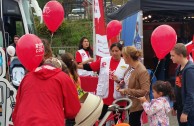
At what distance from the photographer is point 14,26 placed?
689 centimetres

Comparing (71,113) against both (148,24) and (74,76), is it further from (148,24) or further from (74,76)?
(148,24)

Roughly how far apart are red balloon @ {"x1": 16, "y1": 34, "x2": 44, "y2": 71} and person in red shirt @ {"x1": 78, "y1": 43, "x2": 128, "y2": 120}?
175 cm

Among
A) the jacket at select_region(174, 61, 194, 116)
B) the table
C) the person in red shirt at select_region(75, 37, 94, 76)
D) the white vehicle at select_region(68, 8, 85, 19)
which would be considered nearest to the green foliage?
the white vehicle at select_region(68, 8, 85, 19)

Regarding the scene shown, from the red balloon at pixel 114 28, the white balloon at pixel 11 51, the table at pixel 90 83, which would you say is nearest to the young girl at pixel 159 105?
the white balloon at pixel 11 51

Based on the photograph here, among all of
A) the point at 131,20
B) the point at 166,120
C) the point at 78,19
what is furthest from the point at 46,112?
the point at 78,19

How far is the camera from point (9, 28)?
22.8 ft

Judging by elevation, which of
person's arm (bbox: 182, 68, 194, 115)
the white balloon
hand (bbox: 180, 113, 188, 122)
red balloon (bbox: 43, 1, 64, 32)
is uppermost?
red balloon (bbox: 43, 1, 64, 32)

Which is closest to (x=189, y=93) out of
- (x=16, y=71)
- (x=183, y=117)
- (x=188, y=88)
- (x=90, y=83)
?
(x=188, y=88)

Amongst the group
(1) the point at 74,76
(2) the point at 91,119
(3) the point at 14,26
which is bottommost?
(2) the point at 91,119

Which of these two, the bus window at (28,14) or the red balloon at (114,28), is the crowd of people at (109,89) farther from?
the red balloon at (114,28)

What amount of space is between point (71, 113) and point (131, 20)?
6699 millimetres

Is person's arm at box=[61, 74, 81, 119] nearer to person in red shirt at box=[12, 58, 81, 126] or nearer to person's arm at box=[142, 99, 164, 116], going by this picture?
person in red shirt at box=[12, 58, 81, 126]

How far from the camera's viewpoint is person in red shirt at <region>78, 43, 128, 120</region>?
18.8ft

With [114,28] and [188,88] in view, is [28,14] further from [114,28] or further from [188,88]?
[188,88]
